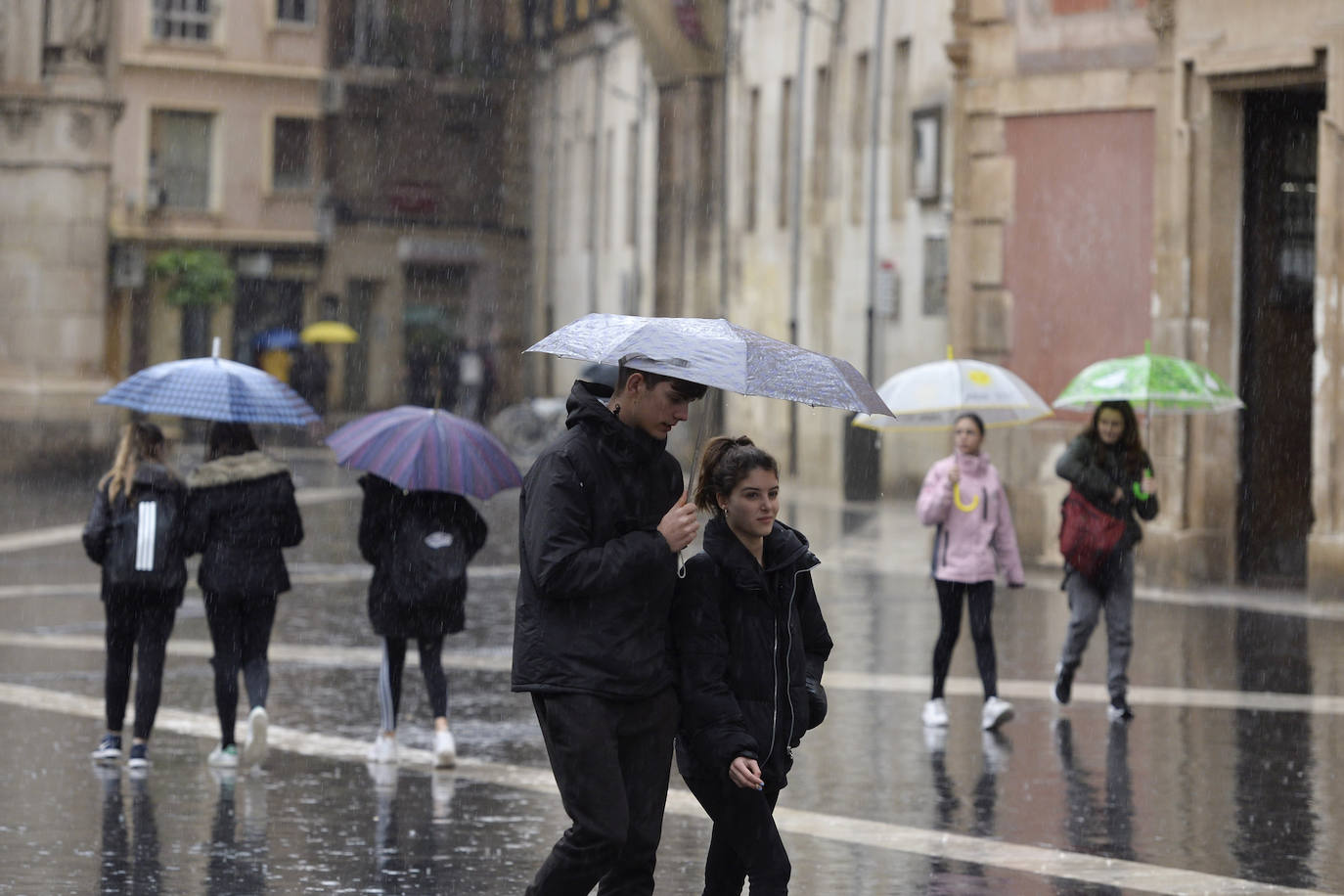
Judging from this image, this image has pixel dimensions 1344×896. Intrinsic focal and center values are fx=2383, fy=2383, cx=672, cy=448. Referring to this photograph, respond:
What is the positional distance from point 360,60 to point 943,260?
30.9 meters

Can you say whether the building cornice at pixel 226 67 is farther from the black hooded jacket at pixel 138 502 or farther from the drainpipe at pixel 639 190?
the black hooded jacket at pixel 138 502

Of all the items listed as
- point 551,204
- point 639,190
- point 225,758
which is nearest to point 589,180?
point 551,204

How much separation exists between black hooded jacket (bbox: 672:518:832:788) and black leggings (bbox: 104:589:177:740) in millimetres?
4541

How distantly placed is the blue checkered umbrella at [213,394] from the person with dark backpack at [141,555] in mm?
163

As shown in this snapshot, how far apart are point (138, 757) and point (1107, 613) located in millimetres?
4883

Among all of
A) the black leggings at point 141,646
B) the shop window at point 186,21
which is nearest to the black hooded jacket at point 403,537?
the black leggings at point 141,646

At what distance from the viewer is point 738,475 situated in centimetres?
595

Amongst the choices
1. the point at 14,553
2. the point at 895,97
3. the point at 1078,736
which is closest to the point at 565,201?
the point at 895,97

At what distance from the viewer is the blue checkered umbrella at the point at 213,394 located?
9.87 m

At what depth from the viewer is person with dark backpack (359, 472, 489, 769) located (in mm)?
9930

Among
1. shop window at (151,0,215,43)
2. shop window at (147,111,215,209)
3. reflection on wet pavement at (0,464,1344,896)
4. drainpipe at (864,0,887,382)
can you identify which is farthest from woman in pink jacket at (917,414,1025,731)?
shop window at (151,0,215,43)

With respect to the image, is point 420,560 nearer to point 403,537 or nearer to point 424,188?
point 403,537

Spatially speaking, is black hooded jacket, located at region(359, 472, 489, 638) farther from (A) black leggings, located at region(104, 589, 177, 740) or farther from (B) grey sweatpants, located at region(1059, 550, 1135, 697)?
(B) grey sweatpants, located at region(1059, 550, 1135, 697)

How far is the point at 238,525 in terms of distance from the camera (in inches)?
391
